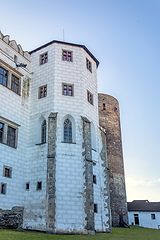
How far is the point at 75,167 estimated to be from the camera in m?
22.5

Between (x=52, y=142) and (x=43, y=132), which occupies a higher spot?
(x=43, y=132)

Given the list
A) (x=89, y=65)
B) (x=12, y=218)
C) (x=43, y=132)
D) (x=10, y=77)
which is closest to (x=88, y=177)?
(x=43, y=132)

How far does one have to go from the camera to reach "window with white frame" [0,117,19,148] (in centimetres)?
2170

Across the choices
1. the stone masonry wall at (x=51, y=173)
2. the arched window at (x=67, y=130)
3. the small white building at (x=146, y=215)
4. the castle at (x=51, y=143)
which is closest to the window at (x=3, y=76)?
the castle at (x=51, y=143)

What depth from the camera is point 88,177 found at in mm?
22375

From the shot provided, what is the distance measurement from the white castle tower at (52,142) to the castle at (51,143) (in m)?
0.07

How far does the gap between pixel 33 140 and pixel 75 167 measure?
4.74 meters

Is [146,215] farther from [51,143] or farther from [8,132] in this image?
[8,132]

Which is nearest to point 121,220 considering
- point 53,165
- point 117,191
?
point 117,191

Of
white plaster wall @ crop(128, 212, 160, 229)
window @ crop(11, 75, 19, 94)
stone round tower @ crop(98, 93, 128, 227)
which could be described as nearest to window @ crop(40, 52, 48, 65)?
window @ crop(11, 75, 19, 94)

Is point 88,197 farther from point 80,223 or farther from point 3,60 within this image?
point 3,60

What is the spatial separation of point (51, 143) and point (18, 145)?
301 centimetres

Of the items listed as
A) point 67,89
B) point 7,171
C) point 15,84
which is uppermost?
point 15,84

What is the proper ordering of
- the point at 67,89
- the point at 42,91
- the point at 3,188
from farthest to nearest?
the point at 42,91 → the point at 67,89 → the point at 3,188
